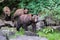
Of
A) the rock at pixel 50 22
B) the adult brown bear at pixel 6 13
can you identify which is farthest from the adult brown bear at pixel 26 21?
the adult brown bear at pixel 6 13

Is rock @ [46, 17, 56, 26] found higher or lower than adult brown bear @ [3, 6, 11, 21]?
lower

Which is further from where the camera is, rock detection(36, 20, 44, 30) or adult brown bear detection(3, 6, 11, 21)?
adult brown bear detection(3, 6, 11, 21)

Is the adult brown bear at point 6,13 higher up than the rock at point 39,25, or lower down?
higher up

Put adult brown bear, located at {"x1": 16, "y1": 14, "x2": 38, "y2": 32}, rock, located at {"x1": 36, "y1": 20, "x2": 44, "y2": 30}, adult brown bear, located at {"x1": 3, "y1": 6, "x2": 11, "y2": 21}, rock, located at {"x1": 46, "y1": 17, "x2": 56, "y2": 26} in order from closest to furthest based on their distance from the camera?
adult brown bear, located at {"x1": 16, "y1": 14, "x2": 38, "y2": 32} → rock, located at {"x1": 36, "y1": 20, "x2": 44, "y2": 30} → rock, located at {"x1": 46, "y1": 17, "x2": 56, "y2": 26} → adult brown bear, located at {"x1": 3, "y1": 6, "x2": 11, "y2": 21}

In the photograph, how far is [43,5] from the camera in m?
8.38

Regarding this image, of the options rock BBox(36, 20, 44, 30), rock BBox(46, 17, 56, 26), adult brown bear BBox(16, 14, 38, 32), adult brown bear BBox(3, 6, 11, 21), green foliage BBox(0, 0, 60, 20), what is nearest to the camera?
adult brown bear BBox(16, 14, 38, 32)

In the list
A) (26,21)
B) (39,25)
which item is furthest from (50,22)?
(26,21)

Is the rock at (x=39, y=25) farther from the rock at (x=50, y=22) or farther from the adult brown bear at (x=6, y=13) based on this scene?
the adult brown bear at (x=6, y=13)

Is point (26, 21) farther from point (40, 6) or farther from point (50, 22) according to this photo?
point (40, 6)

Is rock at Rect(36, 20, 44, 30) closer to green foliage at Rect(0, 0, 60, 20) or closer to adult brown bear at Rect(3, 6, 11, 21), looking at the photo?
green foliage at Rect(0, 0, 60, 20)

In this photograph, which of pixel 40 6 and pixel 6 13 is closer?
pixel 6 13

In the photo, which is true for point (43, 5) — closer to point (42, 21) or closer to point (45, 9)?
point (45, 9)

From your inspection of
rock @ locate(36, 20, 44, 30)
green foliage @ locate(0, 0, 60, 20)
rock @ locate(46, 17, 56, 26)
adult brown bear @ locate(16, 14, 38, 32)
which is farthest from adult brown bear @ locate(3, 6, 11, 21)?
rock @ locate(46, 17, 56, 26)

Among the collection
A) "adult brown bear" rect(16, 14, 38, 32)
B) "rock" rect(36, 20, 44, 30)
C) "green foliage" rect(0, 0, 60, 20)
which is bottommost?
"rock" rect(36, 20, 44, 30)
